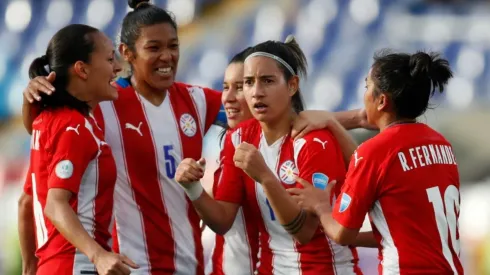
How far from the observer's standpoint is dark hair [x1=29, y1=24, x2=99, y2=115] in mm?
3838

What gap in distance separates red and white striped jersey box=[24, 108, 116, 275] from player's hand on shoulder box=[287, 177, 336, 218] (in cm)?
79

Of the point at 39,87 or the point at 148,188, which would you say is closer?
the point at 39,87

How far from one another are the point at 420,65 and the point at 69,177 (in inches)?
57.3

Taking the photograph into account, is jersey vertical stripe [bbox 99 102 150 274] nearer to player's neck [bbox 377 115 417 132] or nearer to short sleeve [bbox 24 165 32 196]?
short sleeve [bbox 24 165 32 196]

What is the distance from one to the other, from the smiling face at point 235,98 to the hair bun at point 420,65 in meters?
1.32

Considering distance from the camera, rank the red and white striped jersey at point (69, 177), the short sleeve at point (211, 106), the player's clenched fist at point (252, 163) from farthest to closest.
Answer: the short sleeve at point (211, 106)
the player's clenched fist at point (252, 163)
the red and white striped jersey at point (69, 177)

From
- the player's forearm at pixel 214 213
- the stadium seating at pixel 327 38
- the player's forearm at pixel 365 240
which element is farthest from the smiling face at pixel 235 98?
the stadium seating at pixel 327 38

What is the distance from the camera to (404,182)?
3.59 meters

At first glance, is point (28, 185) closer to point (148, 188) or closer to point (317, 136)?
point (148, 188)

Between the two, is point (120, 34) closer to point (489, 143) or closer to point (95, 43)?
point (95, 43)

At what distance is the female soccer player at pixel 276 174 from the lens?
4.07 m

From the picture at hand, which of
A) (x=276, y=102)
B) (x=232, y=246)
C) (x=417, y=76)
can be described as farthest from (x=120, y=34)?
(x=417, y=76)

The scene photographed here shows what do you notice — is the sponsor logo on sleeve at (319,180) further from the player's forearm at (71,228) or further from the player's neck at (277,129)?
the player's forearm at (71,228)

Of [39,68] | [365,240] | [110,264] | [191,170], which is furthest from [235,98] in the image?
[110,264]
